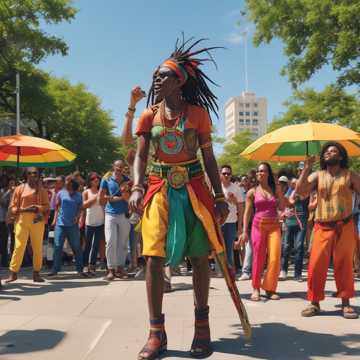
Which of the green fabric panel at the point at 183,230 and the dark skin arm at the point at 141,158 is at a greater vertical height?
the dark skin arm at the point at 141,158

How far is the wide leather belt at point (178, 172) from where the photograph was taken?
3.90 m

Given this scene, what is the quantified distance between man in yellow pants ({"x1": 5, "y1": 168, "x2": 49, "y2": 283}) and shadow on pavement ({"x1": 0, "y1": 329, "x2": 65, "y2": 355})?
131 inches

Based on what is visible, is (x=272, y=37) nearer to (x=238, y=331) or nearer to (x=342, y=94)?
(x=342, y=94)

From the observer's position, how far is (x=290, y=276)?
8.71 meters

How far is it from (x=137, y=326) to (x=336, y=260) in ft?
7.38

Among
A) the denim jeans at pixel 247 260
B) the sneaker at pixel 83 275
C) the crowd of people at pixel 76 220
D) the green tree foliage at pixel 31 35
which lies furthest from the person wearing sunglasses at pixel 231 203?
the green tree foliage at pixel 31 35

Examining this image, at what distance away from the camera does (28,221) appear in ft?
25.3

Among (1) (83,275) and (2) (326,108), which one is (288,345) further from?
(2) (326,108)

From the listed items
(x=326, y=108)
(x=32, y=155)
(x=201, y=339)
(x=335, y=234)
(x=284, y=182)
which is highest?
(x=326, y=108)

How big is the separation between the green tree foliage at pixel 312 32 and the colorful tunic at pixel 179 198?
1604 centimetres

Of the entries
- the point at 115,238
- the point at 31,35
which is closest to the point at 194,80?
the point at 115,238

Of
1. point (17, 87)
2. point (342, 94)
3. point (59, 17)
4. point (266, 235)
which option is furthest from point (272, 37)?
point (266, 235)

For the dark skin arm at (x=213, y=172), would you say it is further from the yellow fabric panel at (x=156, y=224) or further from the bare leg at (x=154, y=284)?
the bare leg at (x=154, y=284)

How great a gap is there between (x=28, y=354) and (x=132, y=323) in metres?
1.22
